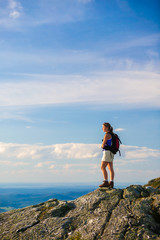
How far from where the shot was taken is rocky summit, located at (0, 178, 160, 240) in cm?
1127

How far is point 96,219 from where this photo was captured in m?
12.4

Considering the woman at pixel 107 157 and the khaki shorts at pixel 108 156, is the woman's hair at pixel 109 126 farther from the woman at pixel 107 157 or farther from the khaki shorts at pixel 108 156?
the khaki shorts at pixel 108 156

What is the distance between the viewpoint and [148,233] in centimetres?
1073

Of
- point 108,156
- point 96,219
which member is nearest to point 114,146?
point 108,156

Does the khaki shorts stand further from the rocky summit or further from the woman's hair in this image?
the rocky summit

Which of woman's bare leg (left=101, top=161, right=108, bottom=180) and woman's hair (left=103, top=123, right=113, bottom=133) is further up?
woman's hair (left=103, top=123, right=113, bottom=133)

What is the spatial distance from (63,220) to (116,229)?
132 inches

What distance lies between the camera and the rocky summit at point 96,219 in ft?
Result: 37.0

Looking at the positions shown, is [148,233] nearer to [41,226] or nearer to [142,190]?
[142,190]

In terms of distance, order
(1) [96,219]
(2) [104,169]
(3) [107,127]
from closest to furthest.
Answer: (1) [96,219]
(3) [107,127]
(2) [104,169]

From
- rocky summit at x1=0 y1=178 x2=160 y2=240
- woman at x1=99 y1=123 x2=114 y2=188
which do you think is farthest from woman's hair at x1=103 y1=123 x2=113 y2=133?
rocky summit at x1=0 y1=178 x2=160 y2=240

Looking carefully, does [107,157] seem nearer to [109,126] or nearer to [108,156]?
[108,156]

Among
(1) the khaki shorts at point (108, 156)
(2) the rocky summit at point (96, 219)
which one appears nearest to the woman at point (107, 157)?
(1) the khaki shorts at point (108, 156)

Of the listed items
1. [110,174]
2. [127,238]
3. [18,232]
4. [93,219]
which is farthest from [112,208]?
[18,232]
